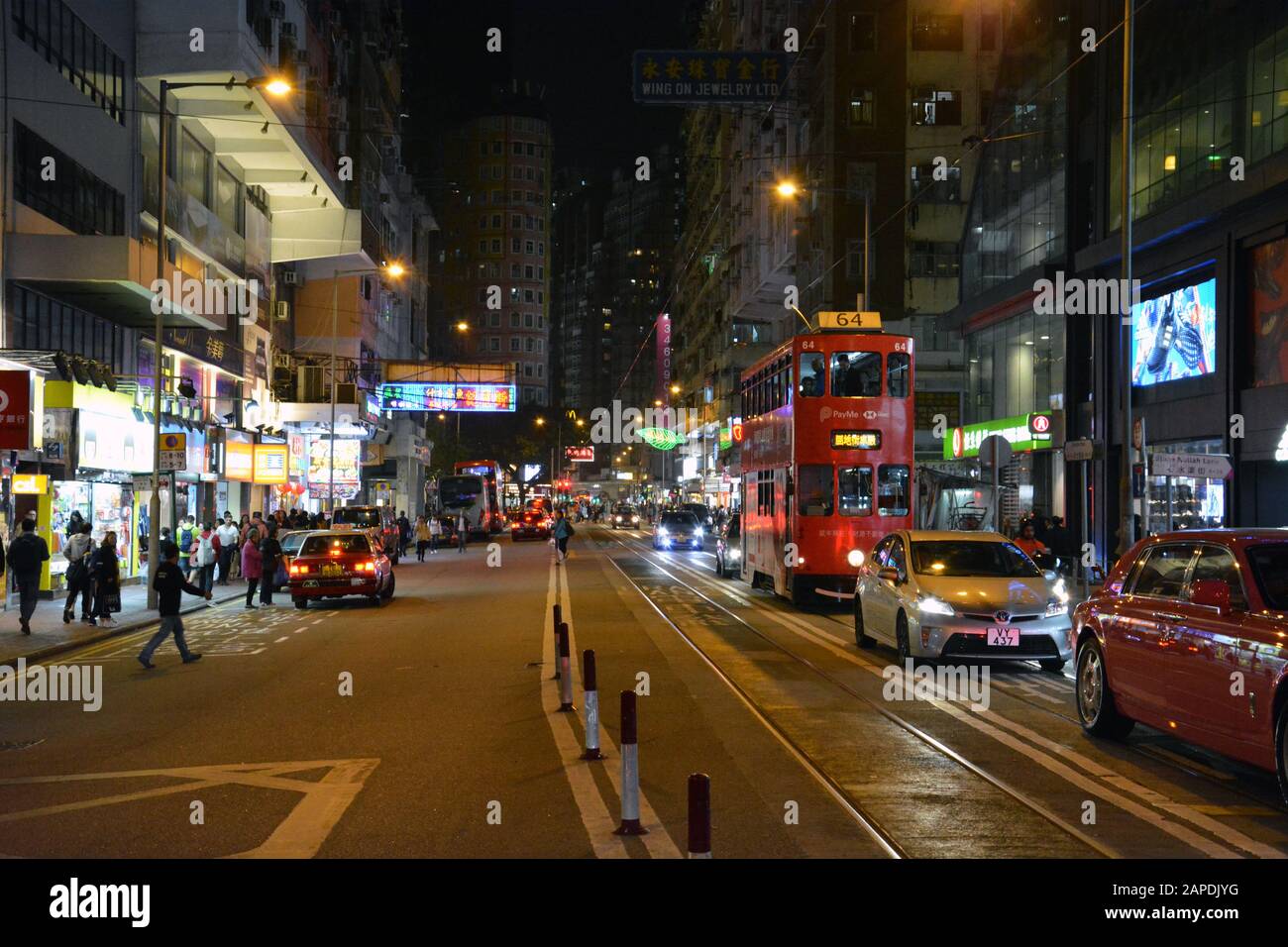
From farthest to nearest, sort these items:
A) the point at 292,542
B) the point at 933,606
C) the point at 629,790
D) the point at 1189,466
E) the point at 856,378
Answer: the point at 292,542 → the point at 856,378 → the point at 1189,466 → the point at 933,606 → the point at 629,790

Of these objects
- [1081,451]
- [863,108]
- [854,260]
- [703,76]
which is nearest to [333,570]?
[1081,451]

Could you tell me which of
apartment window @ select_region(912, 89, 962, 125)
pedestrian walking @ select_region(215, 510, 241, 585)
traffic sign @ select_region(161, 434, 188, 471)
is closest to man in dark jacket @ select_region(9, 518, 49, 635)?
traffic sign @ select_region(161, 434, 188, 471)

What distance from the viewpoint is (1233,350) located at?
2620 centimetres

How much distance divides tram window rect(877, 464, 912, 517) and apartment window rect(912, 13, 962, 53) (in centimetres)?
3760

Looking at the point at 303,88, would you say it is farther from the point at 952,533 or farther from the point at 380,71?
the point at 952,533

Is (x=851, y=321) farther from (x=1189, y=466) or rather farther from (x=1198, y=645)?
(x=1198, y=645)

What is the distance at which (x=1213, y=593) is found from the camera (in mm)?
8367

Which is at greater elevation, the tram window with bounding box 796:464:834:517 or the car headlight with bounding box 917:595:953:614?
the tram window with bounding box 796:464:834:517

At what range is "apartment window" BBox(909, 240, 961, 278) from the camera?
5531 cm

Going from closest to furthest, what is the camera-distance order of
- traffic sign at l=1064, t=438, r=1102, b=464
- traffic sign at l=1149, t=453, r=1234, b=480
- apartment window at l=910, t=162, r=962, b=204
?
traffic sign at l=1149, t=453, r=1234, b=480
traffic sign at l=1064, t=438, r=1102, b=464
apartment window at l=910, t=162, r=962, b=204

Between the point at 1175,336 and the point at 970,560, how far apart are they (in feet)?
52.5

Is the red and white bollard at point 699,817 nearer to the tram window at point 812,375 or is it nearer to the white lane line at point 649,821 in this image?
the white lane line at point 649,821

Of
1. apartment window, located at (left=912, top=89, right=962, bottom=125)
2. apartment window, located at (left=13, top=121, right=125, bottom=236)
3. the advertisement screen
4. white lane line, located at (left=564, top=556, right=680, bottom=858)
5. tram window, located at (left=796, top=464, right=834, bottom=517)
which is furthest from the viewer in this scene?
apartment window, located at (left=912, top=89, right=962, bottom=125)

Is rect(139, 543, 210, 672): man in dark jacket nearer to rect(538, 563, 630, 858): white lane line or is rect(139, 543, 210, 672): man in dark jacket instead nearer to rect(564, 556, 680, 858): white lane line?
rect(538, 563, 630, 858): white lane line
